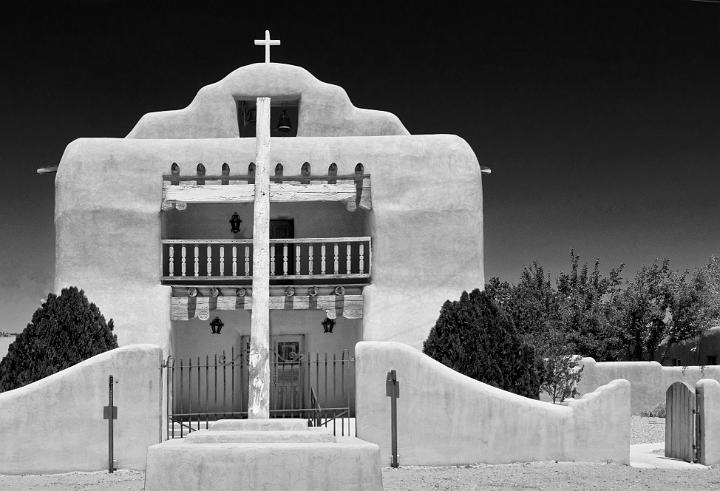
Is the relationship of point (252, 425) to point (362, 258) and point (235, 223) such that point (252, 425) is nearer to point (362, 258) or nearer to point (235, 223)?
point (362, 258)

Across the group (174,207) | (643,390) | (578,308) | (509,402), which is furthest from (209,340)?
(578,308)

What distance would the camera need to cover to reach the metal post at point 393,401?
15.2m

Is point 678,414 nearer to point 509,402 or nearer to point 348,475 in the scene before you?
point 509,402

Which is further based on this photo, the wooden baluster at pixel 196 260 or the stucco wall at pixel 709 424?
the wooden baluster at pixel 196 260

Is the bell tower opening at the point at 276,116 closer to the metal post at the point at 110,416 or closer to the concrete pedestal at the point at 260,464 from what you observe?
the metal post at the point at 110,416

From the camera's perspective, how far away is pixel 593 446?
15570mm

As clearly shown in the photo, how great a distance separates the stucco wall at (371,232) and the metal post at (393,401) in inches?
202

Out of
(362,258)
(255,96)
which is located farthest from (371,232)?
(255,96)

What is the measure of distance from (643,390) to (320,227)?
37.2 ft

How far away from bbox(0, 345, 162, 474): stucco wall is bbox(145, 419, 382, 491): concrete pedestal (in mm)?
3416

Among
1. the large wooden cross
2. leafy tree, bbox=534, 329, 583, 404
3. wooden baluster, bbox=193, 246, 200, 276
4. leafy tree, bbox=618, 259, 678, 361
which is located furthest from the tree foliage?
the large wooden cross

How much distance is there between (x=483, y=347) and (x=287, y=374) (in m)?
5.44

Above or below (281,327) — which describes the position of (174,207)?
above

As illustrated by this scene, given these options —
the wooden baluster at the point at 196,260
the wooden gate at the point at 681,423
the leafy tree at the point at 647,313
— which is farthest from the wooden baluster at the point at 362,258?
the leafy tree at the point at 647,313
